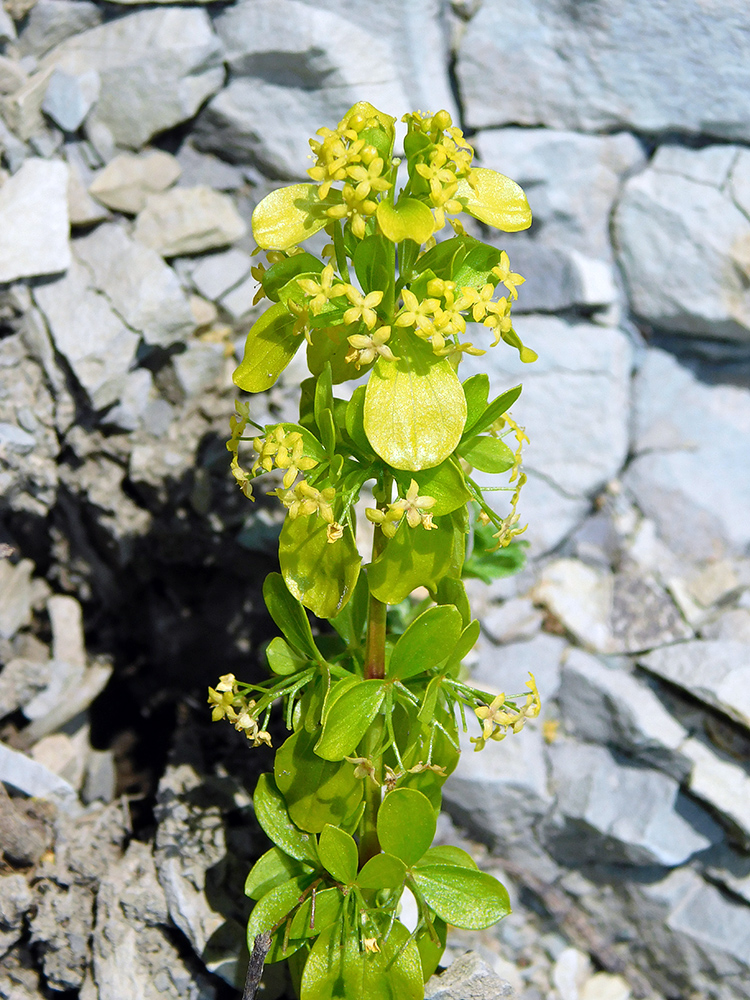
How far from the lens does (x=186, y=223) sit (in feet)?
10.4

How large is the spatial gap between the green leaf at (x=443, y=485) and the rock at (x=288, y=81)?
6.42 ft

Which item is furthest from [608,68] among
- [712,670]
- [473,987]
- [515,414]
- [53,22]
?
[473,987]

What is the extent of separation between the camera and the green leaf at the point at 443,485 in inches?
66.2

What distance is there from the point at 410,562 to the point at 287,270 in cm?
66

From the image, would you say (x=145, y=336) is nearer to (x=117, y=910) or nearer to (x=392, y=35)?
(x=392, y=35)

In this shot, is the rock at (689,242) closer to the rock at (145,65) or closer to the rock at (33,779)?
the rock at (145,65)

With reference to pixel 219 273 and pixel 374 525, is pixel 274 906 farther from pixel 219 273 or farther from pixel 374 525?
pixel 219 273

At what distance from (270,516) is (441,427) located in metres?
1.65

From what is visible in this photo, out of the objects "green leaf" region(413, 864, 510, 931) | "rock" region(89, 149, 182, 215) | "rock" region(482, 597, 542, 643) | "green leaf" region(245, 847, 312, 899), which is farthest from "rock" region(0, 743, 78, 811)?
"rock" region(89, 149, 182, 215)

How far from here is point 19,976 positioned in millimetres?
2469

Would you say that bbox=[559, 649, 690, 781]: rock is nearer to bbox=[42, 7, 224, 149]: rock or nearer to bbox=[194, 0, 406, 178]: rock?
bbox=[194, 0, 406, 178]: rock

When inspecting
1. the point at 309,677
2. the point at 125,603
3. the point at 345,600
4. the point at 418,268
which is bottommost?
the point at 125,603

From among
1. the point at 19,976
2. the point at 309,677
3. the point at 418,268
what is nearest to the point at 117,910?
the point at 19,976

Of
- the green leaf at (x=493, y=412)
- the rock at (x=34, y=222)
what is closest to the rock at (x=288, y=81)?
the rock at (x=34, y=222)
